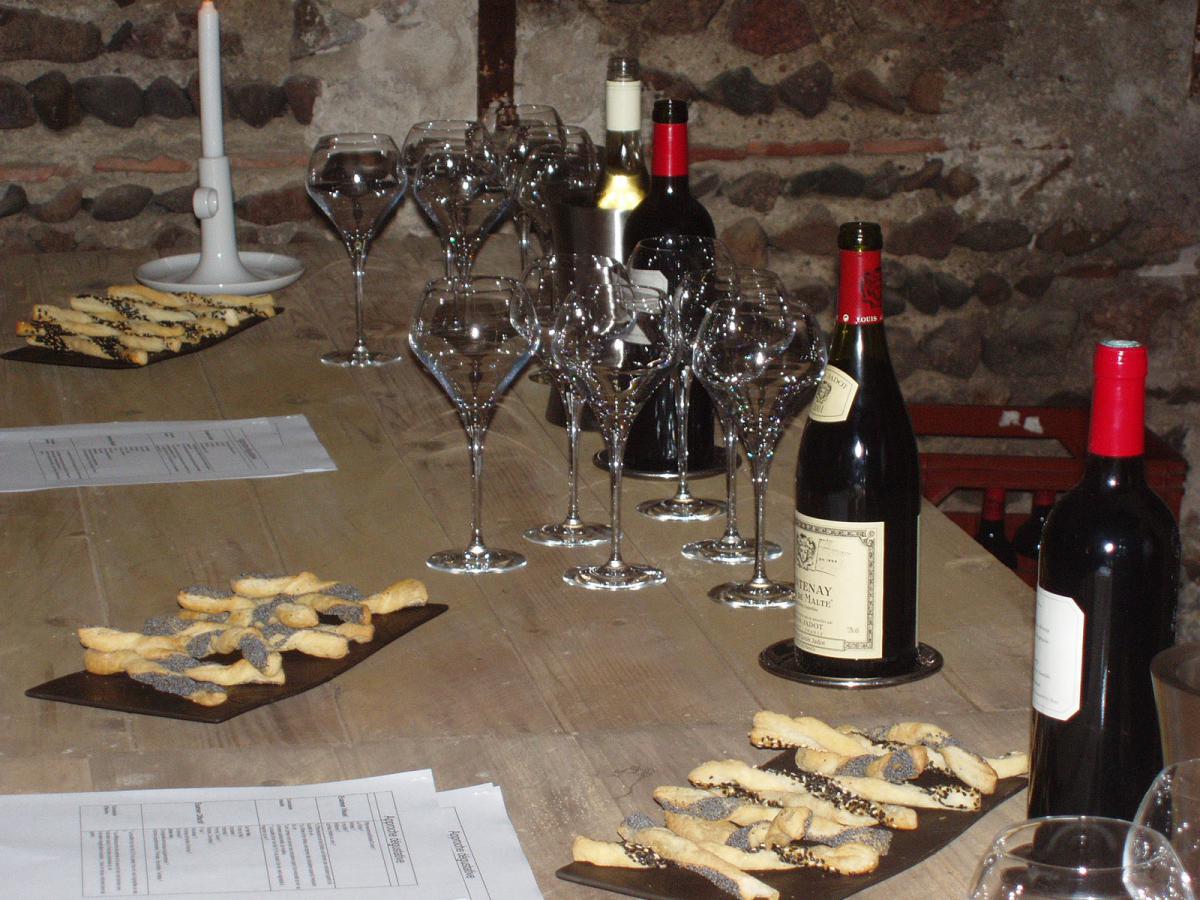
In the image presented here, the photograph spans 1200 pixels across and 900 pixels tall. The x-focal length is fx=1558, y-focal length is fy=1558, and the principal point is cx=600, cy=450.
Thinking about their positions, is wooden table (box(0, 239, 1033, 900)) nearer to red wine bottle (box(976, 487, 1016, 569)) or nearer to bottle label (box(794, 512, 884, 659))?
bottle label (box(794, 512, 884, 659))

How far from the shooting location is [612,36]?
2.99 meters

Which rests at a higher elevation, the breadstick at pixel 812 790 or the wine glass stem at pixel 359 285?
the wine glass stem at pixel 359 285

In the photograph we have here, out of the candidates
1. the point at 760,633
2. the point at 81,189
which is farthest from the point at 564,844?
the point at 81,189

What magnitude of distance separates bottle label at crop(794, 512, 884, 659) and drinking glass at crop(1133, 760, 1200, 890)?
0.42 m

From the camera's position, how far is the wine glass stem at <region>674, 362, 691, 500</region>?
1.42 m

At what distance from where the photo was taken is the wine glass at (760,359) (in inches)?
45.6

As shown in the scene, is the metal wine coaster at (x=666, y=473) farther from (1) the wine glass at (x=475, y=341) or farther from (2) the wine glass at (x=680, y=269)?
(1) the wine glass at (x=475, y=341)

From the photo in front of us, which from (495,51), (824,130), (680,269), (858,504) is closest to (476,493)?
(680,269)

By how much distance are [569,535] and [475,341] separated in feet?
0.69

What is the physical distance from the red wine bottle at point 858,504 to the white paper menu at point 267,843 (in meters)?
0.28

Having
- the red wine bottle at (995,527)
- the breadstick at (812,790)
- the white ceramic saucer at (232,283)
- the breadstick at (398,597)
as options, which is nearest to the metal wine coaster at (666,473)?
the breadstick at (398,597)

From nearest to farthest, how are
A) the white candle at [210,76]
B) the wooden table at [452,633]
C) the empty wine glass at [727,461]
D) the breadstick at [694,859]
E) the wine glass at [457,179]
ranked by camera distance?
the breadstick at [694,859], the wooden table at [452,633], the empty wine glass at [727,461], the wine glass at [457,179], the white candle at [210,76]

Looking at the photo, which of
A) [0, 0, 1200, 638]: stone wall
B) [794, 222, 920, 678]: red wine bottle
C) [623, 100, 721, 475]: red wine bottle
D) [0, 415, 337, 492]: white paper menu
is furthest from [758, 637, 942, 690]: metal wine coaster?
[0, 0, 1200, 638]: stone wall

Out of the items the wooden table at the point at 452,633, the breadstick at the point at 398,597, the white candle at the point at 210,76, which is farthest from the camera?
the white candle at the point at 210,76
